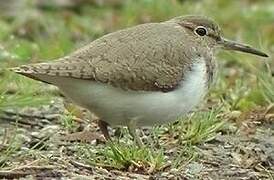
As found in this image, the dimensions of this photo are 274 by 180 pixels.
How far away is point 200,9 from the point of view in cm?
1101

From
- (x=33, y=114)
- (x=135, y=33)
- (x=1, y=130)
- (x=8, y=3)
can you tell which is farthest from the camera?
(x=8, y=3)

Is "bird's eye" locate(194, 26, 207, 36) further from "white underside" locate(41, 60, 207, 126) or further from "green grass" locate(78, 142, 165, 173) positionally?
"green grass" locate(78, 142, 165, 173)

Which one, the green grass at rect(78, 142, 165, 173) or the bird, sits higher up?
the bird

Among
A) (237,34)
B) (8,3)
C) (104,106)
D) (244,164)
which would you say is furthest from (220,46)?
(8,3)

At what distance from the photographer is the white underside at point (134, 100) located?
19.6ft

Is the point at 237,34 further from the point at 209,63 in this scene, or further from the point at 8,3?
the point at 209,63

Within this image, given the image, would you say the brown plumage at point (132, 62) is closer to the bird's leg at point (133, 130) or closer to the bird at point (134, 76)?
the bird at point (134, 76)

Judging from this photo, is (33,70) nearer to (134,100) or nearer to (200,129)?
(134,100)

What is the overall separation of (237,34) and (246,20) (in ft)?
2.08

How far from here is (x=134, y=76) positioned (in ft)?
19.9

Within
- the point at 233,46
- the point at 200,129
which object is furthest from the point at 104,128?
the point at 233,46

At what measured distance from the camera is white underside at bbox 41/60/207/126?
Result: 598 cm

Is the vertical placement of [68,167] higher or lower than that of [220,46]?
lower

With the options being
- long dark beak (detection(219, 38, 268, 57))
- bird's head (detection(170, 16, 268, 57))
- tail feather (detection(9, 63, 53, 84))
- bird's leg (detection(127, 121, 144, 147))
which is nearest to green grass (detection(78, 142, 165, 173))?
bird's leg (detection(127, 121, 144, 147))
